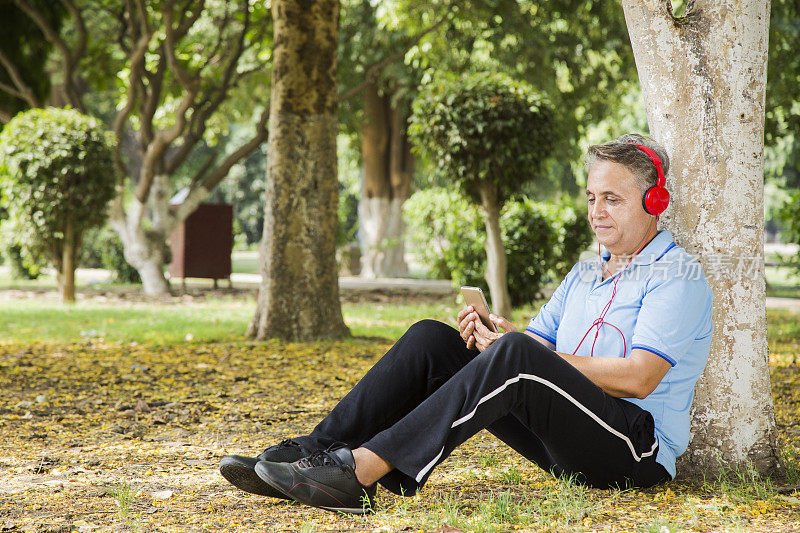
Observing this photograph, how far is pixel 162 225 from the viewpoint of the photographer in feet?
48.2

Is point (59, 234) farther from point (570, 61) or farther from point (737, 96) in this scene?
point (737, 96)

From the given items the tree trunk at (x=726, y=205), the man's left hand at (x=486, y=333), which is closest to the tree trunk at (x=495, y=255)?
the tree trunk at (x=726, y=205)

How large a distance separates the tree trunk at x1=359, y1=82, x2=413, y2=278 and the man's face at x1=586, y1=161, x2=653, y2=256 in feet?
55.0

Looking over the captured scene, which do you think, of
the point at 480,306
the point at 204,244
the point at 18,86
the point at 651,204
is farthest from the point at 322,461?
the point at 18,86

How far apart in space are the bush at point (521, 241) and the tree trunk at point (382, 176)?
7.90 metres

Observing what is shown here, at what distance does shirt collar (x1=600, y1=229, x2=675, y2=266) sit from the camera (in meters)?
3.20

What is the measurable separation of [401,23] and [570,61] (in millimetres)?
4005

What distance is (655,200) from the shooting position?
3.22 meters

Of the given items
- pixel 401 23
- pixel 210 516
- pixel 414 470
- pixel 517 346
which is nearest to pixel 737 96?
pixel 517 346

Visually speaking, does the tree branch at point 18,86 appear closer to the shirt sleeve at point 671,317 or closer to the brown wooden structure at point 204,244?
the brown wooden structure at point 204,244

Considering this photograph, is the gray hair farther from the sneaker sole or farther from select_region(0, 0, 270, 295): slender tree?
select_region(0, 0, 270, 295): slender tree

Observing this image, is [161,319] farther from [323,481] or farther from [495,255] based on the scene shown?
[323,481]

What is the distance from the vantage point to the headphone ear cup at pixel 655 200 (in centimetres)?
321

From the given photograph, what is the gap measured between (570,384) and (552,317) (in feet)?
2.35
